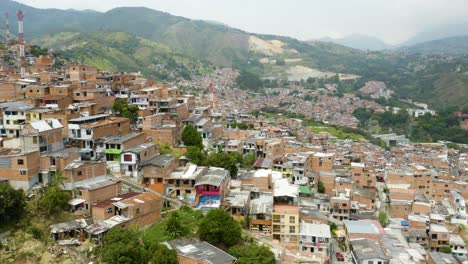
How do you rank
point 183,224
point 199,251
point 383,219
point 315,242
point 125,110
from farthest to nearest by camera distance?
1. point 125,110
2. point 383,219
3. point 315,242
4. point 183,224
5. point 199,251

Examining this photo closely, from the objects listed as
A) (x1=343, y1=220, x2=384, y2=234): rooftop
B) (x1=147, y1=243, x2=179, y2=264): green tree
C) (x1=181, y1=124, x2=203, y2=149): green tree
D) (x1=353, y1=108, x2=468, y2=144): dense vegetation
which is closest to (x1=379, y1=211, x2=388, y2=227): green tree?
(x1=343, y1=220, x2=384, y2=234): rooftop

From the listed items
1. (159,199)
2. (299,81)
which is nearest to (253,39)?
(299,81)

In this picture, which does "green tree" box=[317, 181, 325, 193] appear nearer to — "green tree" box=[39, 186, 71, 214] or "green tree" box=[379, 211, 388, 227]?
"green tree" box=[379, 211, 388, 227]

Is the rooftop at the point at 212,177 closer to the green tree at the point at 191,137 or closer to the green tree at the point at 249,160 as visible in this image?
the green tree at the point at 191,137

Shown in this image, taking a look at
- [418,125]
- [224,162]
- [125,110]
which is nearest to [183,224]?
[224,162]

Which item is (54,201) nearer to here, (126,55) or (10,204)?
(10,204)

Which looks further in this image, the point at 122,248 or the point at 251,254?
the point at 251,254

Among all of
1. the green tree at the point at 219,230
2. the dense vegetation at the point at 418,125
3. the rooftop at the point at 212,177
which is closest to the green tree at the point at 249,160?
the rooftop at the point at 212,177
